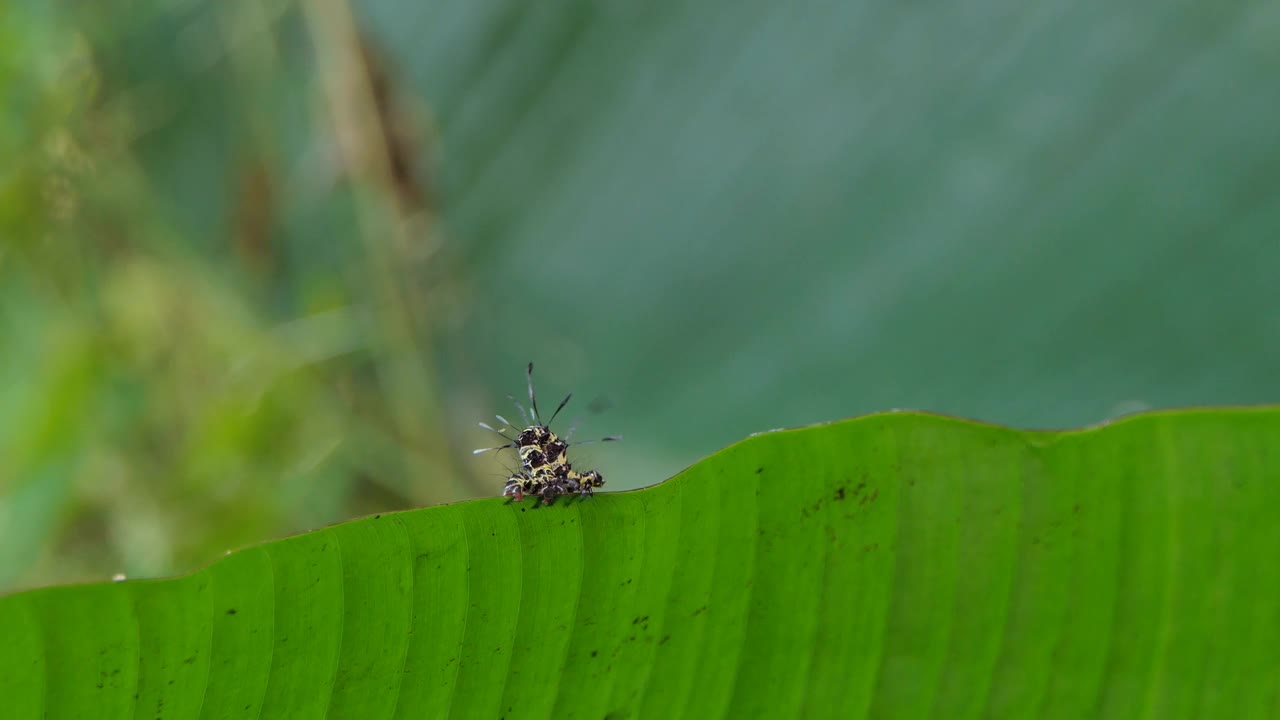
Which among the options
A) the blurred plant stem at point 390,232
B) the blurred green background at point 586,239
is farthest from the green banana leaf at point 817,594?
the blurred plant stem at point 390,232

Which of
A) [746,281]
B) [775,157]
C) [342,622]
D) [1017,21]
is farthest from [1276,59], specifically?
[342,622]

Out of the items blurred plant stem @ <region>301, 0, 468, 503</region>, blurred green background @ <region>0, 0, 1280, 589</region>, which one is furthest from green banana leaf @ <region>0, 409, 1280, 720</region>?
blurred plant stem @ <region>301, 0, 468, 503</region>

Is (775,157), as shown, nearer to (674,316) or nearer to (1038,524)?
(674,316)

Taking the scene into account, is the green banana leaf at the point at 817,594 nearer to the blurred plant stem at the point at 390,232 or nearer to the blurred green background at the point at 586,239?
the blurred green background at the point at 586,239

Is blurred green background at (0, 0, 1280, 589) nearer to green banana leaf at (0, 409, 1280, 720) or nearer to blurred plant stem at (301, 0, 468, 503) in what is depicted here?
blurred plant stem at (301, 0, 468, 503)

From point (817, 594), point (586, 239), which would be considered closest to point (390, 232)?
point (586, 239)

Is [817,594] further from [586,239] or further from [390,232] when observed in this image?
[390,232]
